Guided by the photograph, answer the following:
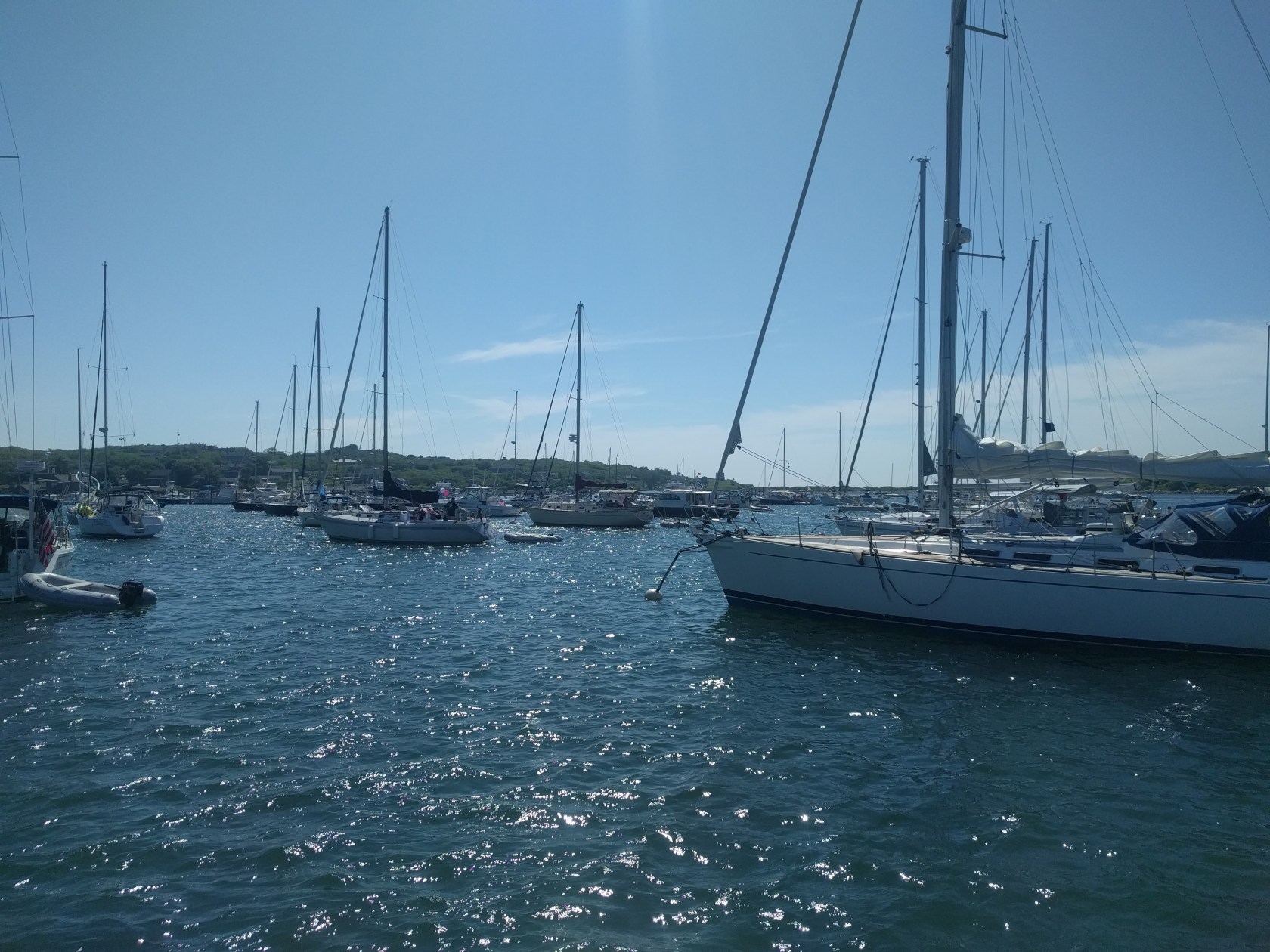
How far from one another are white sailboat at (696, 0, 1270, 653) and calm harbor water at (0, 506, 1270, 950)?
24.1 inches

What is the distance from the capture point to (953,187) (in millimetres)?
19109

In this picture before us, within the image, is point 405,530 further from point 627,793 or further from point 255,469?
point 255,469

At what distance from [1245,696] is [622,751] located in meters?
10.8

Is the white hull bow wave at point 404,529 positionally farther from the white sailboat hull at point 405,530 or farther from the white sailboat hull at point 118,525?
the white sailboat hull at point 118,525

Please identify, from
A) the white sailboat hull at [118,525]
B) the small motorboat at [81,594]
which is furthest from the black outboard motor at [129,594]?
the white sailboat hull at [118,525]

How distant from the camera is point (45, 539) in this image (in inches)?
896

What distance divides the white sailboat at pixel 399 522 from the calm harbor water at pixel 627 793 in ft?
83.2

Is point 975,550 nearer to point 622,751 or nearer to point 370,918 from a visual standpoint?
point 622,751

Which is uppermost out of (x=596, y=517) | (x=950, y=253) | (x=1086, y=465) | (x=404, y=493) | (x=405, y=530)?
(x=950, y=253)

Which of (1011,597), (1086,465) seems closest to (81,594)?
(1011,597)

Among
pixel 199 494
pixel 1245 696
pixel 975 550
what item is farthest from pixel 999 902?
pixel 199 494

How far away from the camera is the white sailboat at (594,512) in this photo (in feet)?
208

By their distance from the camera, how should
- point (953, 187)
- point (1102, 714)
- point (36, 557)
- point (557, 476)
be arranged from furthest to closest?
point (557, 476), point (36, 557), point (953, 187), point (1102, 714)

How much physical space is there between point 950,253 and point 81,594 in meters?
23.0
